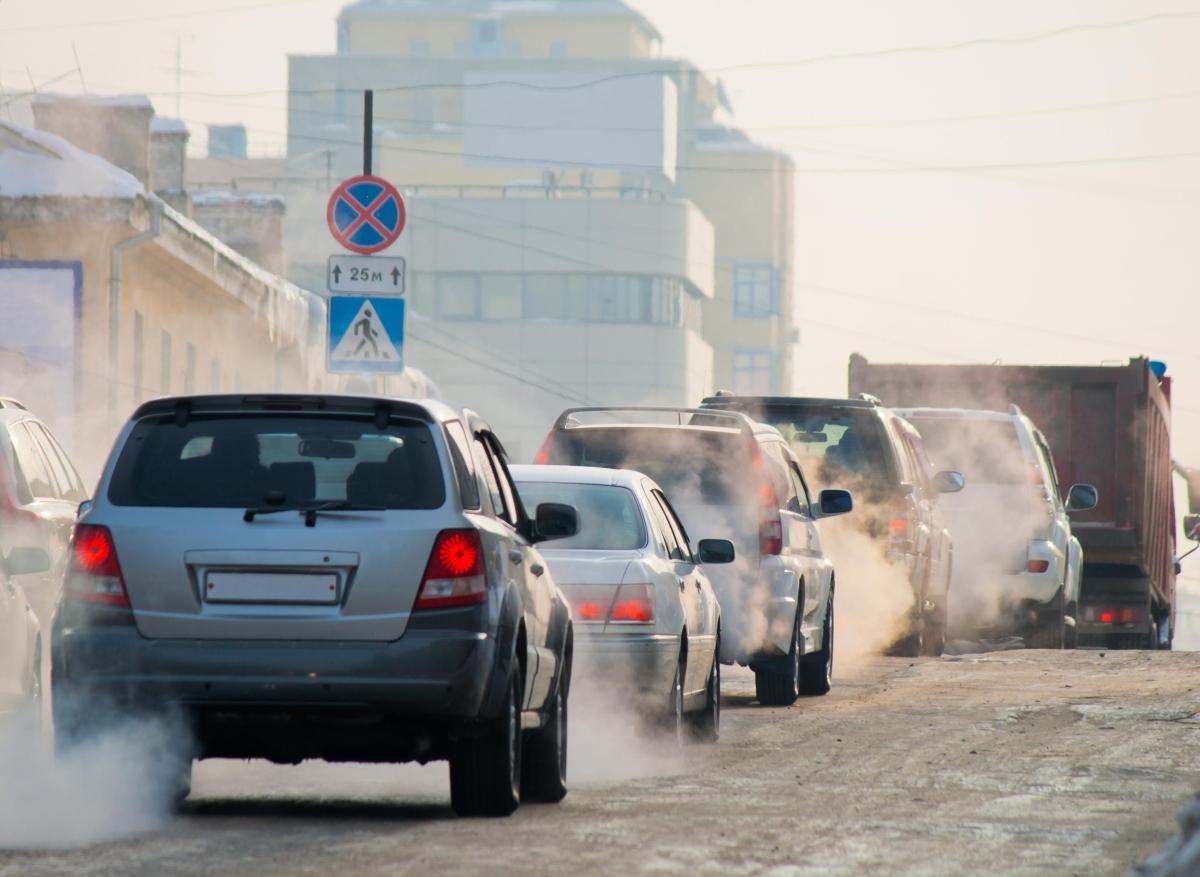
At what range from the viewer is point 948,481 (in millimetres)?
22922

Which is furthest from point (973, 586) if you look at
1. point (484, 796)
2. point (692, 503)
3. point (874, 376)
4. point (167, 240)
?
point (484, 796)

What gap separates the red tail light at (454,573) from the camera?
9.16m

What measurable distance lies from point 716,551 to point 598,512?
4.74ft

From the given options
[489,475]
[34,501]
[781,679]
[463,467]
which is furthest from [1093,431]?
[463,467]

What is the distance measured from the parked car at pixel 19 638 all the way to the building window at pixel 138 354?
21387mm

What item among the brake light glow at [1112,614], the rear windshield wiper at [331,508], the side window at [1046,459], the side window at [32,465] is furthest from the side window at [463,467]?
the brake light glow at [1112,614]

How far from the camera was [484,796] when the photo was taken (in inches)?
380

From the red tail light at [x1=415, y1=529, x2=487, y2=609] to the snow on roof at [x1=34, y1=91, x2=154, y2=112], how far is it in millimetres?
27719

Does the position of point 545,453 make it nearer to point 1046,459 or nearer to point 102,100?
point 1046,459

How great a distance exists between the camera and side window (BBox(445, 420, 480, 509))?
31.0ft

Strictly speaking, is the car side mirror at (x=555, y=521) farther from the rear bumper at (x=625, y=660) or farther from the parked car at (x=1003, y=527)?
the parked car at (x=1003, y=527)

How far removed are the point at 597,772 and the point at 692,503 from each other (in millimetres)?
4410

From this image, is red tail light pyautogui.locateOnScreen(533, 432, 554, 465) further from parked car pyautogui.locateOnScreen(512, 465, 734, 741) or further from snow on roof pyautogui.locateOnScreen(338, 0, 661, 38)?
snow on roof pyautogui.locateOnScreen(338, 0, 661, 38)

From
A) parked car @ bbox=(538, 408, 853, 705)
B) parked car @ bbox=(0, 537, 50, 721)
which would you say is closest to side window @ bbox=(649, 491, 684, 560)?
parked car @ bbox=(538, 408, 853, 705)
